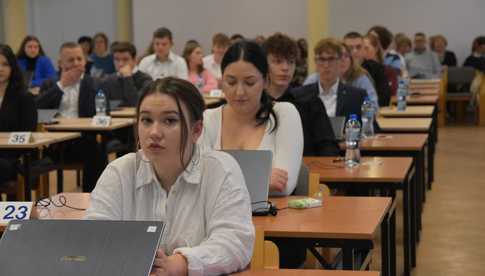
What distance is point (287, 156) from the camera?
407 centimetres

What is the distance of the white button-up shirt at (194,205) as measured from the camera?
262 cm

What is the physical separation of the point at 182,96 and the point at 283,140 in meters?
1.45

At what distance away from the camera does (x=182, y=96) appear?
2.71m

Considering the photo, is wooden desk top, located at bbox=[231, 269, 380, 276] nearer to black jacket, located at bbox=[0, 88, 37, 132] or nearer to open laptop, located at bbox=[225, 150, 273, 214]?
open laptop, located at bbox=[225, 150, 273, 214]

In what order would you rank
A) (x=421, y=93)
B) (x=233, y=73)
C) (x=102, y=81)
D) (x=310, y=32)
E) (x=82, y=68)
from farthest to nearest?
(x=310, y=32), (x=421, y=93), (x=102, y=81), (x=82, y=68), (x=233, y=73)

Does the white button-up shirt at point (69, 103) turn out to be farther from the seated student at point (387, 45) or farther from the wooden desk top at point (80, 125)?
the seated student at point (387, 45)

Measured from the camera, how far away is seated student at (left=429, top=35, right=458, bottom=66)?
52.2 feet

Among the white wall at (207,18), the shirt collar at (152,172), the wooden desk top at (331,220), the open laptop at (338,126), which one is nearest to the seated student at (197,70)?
the white wall at (207,18)

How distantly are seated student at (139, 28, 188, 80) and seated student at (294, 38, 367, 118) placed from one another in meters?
5.28

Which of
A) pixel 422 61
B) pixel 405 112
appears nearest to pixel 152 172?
pixel 405 112

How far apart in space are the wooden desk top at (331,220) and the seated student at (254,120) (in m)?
0.19

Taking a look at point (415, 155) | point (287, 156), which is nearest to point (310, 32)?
point (415, 155)

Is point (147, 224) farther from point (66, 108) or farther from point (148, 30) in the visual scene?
point (148, 30)

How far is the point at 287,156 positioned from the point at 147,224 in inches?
70.1
